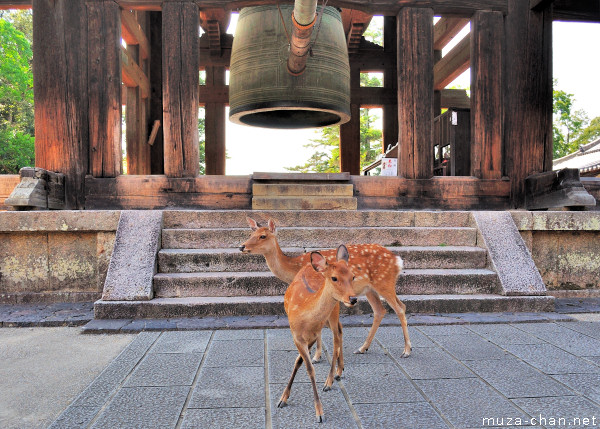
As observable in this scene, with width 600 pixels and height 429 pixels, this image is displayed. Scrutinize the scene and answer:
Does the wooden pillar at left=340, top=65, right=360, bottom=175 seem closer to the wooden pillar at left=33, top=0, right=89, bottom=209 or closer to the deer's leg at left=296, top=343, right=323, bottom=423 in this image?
the wooden pillar at left=33, top=0, right=89, bottom=209

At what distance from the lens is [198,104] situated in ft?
23.6

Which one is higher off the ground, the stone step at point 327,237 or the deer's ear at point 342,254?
the deer's ear at point 342,254

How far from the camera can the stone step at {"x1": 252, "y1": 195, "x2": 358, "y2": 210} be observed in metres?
6.88

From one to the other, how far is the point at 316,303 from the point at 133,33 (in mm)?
10915

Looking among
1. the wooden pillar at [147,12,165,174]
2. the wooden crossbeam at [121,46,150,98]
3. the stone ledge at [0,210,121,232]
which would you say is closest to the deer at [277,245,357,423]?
the stone ledge at [0,210,121,232]

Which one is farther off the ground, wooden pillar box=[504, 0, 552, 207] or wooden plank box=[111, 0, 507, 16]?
wooden plank box=[111, 0, 507, 16]

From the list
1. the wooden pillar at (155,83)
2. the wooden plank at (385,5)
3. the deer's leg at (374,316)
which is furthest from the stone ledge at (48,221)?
the wooden pillar at (155,83)

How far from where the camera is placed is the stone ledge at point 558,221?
629cm

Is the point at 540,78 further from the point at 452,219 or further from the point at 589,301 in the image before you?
the point at 589,301

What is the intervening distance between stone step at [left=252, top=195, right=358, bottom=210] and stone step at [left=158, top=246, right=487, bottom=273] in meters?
1.07

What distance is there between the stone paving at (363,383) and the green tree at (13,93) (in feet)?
72.2

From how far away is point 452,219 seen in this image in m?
6.68

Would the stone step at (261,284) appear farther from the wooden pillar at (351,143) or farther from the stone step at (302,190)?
the wooden pillar at (351,143)

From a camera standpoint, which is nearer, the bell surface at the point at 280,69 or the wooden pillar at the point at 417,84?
the bell surface at the point at 280,69
